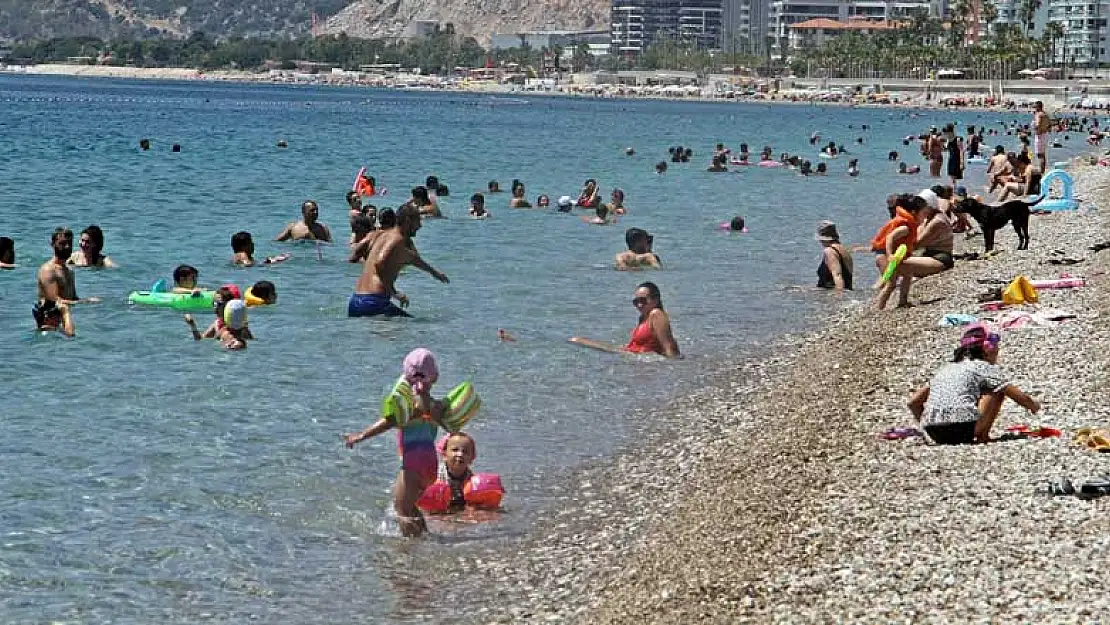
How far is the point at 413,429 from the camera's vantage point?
8938 mm

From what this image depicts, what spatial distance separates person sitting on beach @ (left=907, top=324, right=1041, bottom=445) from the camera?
962 cm

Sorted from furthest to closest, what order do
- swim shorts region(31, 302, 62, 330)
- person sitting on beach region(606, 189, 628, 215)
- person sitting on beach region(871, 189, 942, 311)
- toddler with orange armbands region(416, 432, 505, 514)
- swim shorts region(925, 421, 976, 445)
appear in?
person sitting on beach region(606, 189, 628, 215) → person sitting on beach region(871, 189, 942, 311) → swim shorts region(31, 302, 62, 330) → swim shorts region(925, 421, 976, 445) → toddler with orange armbands region(416, 432, 505, 514)

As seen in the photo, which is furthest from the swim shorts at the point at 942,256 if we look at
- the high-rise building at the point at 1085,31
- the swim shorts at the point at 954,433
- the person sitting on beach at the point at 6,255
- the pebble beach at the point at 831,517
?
the high-rise building at the point at 1085,31

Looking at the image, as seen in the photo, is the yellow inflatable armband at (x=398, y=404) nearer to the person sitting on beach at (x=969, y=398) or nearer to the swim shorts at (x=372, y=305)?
the person sitting on beach at (x=969, y=398)

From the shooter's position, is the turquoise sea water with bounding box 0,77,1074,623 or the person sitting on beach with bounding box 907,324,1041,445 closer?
the turquoise sea water with bounding box 0,77,1074,623

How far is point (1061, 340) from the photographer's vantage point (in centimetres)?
1291

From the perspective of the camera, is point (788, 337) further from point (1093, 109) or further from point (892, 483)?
point (1093, 109)

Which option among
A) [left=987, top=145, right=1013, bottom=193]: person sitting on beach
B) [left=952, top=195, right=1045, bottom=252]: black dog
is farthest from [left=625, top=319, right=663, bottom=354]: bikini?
[left=987, top=145, right=1013, bottom=193]: person sitting on beach

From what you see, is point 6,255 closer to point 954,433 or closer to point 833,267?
point 833,267

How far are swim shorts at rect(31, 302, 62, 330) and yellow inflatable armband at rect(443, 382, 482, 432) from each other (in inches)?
308

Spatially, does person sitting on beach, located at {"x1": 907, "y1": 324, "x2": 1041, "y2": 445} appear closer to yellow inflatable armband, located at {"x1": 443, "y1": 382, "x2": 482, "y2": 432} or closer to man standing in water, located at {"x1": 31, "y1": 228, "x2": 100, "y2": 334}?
yellow inflatable armband, located at {"x1": 443, "y1": 382, "x2": 482, "y2": 432}

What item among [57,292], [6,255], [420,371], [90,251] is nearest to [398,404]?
[420,371]

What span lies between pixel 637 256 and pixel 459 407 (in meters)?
12.7

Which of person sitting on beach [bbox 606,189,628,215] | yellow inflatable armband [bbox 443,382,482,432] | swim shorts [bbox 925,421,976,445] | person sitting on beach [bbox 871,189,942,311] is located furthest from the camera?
person sitting on beach [bbox 606,189,628,215]
